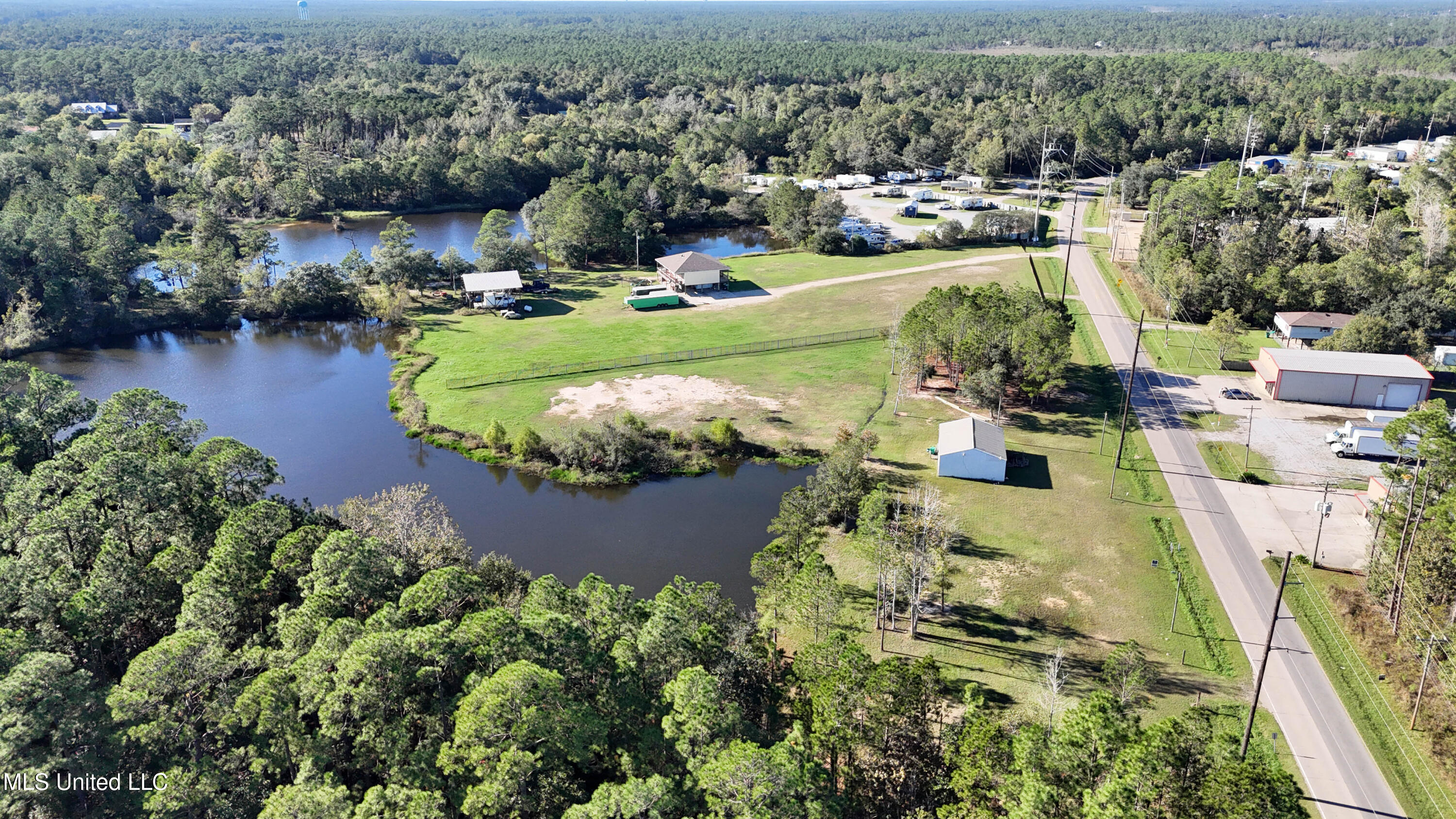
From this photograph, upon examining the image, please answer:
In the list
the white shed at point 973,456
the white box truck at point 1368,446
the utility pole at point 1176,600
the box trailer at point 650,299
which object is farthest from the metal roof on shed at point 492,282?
the white box truck at point 1368,446

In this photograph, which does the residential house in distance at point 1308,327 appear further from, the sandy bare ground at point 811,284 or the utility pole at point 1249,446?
the sandy bare ground at point 811,284

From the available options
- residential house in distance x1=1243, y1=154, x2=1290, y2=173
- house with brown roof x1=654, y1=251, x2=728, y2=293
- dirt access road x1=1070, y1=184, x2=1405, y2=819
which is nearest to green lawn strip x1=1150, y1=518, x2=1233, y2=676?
dirt access road x1=1070, y1=184, x2=1405, y2=819

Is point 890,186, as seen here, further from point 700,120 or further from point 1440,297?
point 1440,297

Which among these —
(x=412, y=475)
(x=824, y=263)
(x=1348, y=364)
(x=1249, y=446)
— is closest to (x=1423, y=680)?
(x=1249, y=446)

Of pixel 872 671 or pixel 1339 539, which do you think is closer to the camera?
pixel 872 671

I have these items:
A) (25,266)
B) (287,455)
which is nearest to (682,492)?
(287,455)

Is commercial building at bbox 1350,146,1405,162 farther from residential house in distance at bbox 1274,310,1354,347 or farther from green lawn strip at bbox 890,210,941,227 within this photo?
residential house in distance at bbox 1274,310,1354,347

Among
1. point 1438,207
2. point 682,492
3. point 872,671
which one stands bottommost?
point 682,492
